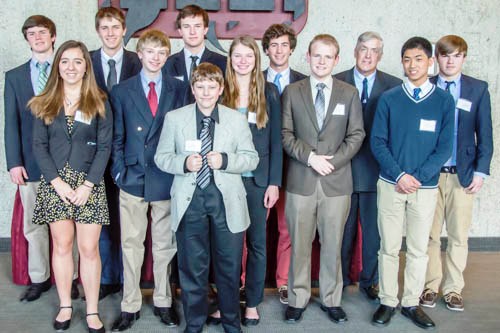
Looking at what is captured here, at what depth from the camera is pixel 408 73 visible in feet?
9.84

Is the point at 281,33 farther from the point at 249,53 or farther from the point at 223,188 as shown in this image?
the point at 223,188

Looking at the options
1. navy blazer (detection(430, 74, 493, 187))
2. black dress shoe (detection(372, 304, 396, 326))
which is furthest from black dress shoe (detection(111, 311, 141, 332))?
navy blazer (detection(430, 74, 493, 187))

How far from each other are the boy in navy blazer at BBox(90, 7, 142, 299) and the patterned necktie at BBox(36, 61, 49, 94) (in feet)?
1.13

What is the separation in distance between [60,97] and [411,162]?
82.8 inches

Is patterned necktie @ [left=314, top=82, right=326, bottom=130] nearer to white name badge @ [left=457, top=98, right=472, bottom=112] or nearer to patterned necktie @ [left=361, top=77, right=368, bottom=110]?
patterned necktie @ [left=361, top=77, right=368, bottom=110]

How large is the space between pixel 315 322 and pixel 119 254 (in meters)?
1.43

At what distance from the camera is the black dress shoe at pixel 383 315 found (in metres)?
3.06

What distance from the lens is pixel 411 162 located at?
296 centimetres

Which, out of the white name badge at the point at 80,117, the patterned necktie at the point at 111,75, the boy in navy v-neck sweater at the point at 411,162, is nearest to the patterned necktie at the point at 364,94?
the boy in navy v-neck sweater at the point at 411,162

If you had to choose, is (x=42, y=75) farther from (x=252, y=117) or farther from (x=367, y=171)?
(x=367, y=171)

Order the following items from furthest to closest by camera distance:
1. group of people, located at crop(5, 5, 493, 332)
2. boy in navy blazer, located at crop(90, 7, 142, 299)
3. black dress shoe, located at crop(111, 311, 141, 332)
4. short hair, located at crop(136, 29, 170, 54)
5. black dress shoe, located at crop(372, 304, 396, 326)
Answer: boy in navy blazer, located at crop(90, 7, 142, 299)
black dress shoe, located at crop(372, 304, 396, 326)
black dress shoe, located at crop(111, 311, 141, 332)
short hair, located at crop(136, 29, 170, 54)
group of people, located at crop(5, 5, 493, 332)

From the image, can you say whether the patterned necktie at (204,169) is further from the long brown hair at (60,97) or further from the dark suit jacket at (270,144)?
the long brown hair at (60,97)

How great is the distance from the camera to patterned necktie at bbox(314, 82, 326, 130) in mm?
2977

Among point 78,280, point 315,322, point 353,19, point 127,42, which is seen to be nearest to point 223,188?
point 315,322
